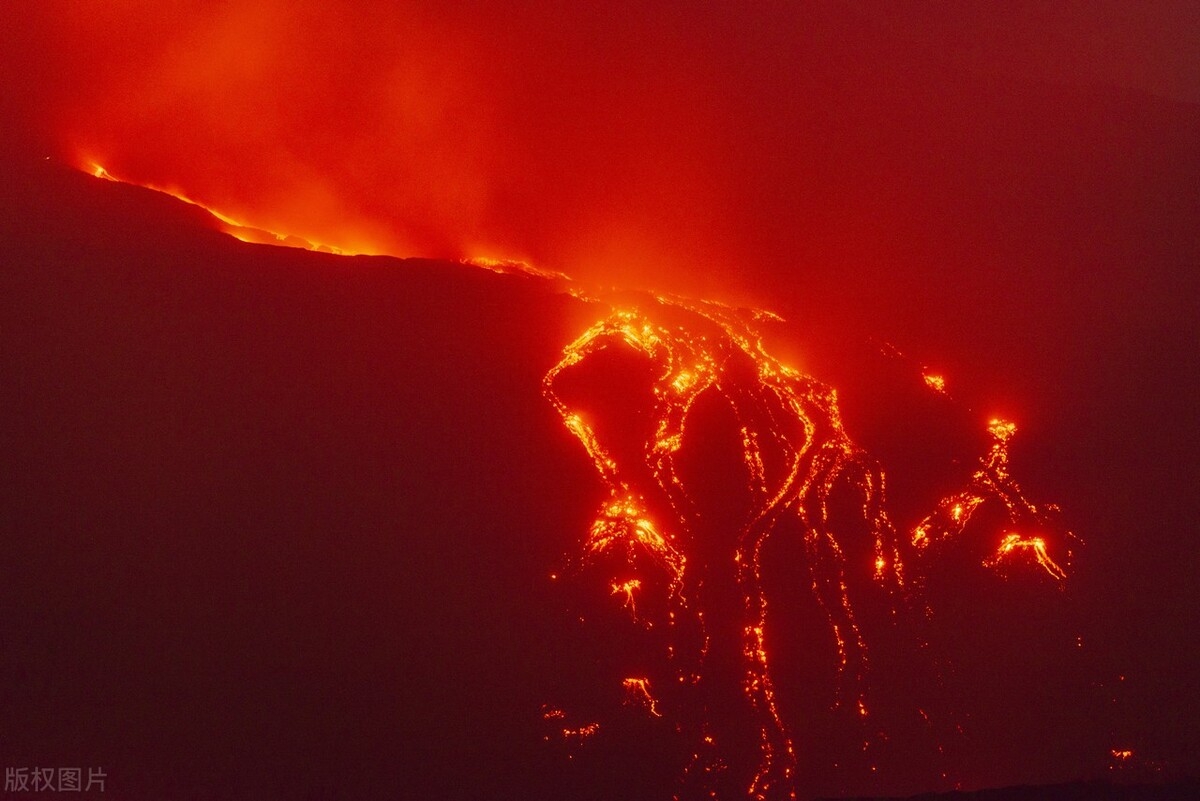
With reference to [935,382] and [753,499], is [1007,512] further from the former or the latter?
[753,499]

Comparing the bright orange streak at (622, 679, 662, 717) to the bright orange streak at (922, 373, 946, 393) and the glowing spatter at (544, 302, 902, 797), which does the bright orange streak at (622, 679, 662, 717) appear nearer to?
the glowing spatter at (544, 302, 902, 797)

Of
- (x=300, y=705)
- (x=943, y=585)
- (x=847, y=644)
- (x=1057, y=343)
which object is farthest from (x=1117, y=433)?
(x=300, y=705)

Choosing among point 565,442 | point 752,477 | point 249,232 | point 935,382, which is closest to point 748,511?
point 752,477

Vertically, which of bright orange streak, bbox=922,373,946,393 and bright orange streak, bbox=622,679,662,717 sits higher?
bright orange streak, bbox=922,373,946,393

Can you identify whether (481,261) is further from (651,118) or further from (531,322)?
(651,118)

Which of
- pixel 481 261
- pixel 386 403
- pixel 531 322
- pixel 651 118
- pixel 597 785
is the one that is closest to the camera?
pixel 597 785

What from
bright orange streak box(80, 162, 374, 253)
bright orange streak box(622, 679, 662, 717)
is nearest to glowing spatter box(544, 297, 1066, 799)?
bright orange streak box(622, 679, 662, 717)

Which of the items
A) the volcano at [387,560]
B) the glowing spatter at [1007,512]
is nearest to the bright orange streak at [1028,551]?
the glowing spatter at [1007,512]
